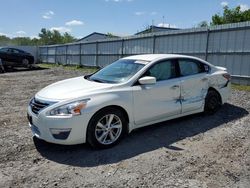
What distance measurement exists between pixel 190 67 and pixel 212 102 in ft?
3.45

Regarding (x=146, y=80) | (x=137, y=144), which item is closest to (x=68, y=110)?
(x=137, y=144)

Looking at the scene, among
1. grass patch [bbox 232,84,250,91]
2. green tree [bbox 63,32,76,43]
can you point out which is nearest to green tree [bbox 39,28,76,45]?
green tree [bbox 63,32,76,43]

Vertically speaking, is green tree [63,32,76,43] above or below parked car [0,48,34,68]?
above

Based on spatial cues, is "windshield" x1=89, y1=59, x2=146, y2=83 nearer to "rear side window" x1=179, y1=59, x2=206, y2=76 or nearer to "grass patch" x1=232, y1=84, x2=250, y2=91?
"rear side window" x1=179, y1=59, x2=206, y2=76

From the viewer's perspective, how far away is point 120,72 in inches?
210

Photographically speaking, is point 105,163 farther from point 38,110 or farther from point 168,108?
point 168,108

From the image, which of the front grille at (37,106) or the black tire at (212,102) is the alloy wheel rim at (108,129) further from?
the black tire at (212,102)

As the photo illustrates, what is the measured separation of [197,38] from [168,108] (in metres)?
7.60

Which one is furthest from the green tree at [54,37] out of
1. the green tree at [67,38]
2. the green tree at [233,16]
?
the green tree at [233,16]

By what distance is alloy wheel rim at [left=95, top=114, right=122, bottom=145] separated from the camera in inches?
176

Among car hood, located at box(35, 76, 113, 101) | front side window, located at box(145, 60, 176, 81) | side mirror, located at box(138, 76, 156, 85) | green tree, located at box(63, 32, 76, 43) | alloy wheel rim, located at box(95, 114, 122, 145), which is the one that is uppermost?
green tree, located at box(63, 32, 76, 43)

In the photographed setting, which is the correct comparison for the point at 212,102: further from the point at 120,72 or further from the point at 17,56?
the point at 17,56

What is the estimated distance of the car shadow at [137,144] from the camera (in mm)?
4215

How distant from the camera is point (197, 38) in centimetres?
1201
